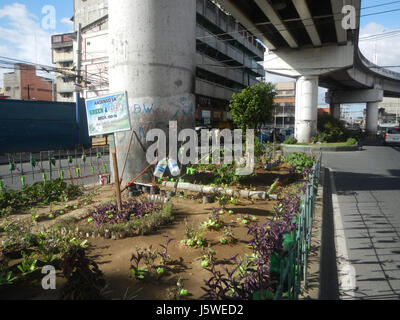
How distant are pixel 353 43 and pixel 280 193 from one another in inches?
803

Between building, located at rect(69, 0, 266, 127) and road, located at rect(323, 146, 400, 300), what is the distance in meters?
25.5

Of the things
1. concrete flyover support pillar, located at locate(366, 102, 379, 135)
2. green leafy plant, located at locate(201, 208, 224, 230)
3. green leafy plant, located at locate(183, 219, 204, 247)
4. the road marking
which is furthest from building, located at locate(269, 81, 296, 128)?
green leafy plant, located at locate(183, 219, 204, 247)

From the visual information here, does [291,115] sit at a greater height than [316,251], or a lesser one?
greater

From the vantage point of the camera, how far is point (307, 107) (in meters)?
24.1

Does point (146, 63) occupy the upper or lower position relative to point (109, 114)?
upper

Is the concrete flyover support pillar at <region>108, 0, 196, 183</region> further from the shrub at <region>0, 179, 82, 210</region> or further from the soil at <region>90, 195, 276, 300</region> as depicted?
the soil at <region>90, 195, 276, 300</region>

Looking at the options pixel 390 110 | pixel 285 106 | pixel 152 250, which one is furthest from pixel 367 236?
pixel 390 110

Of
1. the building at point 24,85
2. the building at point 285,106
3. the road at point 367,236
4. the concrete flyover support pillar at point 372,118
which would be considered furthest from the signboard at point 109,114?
the building at point 24,85

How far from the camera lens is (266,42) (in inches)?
894

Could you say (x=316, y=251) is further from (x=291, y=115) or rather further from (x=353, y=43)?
(x=291, y=115)

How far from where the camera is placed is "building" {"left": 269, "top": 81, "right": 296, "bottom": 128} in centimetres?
7031

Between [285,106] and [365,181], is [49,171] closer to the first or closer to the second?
[365,181]

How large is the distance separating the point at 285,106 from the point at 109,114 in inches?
2877
